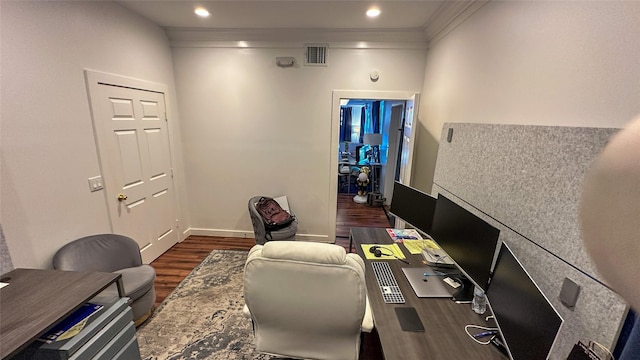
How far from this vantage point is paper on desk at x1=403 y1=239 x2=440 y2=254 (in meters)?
1.87

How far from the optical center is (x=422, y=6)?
2.24 metres

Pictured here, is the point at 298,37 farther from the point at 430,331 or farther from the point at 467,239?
the point at 430,331

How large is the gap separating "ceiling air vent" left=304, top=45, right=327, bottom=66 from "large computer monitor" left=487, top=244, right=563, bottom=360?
268cm

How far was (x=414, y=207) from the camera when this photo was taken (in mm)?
1917

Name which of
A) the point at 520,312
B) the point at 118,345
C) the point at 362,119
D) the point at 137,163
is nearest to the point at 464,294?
the point at 520,312

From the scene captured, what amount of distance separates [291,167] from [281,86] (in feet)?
3.30

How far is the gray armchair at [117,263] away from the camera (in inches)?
72.8

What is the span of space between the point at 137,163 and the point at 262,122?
55.5 inches

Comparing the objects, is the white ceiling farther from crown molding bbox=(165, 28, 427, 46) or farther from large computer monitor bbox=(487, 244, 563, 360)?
large computer monitor bbox=(487, 244, 563, 360)

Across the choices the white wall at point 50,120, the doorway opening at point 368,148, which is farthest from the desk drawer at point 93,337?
the doorway opening at point 368,148

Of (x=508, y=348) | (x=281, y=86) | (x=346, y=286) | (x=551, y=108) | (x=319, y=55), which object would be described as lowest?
(x=508, y=348)

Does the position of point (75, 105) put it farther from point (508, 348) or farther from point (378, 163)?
point (378, 163)

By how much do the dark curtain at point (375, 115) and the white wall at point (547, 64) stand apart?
3.92m

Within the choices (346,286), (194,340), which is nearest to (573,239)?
(346,286)
